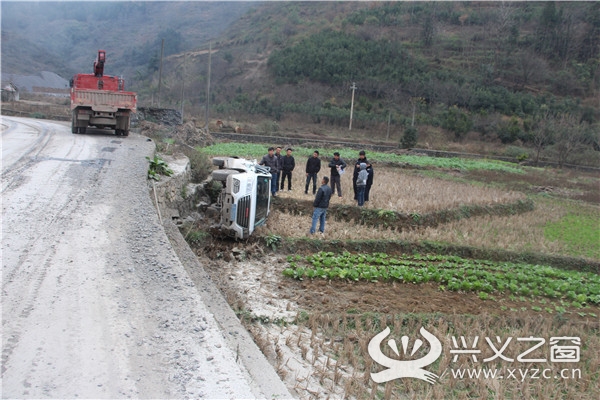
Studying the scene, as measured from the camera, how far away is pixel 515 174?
103ft

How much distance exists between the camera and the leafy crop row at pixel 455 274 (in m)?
9.31

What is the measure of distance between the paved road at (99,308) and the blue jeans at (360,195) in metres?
6.98

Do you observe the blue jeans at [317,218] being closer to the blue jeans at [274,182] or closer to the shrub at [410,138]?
the blue jeans at [274,182]

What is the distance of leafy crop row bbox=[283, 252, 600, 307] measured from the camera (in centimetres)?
931

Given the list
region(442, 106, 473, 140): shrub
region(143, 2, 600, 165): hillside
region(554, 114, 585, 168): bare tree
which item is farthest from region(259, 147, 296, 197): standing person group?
region(442, 106, 473, 140): shrub

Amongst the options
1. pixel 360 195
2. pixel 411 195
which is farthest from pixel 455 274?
pixel 411 195

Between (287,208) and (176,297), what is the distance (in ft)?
29.1

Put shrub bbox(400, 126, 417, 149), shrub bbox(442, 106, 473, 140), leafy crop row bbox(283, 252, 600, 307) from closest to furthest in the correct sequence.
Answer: leafy crop row bbox(283, 252, 600, 307) → shrub bbox(400, 126, 417, 149) → shrub bbox(442, 106, 473, 140)

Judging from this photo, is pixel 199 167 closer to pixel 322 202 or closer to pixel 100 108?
pixel 100 108

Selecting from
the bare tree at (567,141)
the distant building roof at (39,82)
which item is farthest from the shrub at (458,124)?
the distant building roof at (39,82)

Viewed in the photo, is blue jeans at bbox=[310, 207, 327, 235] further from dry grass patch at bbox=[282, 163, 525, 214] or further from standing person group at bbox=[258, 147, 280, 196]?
standing person group at bbox=[258, 147, 280, 196]

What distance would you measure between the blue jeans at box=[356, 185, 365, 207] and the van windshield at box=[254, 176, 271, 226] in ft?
11.5

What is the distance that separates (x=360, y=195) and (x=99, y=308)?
10.1m

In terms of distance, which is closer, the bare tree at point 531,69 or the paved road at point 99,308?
the paved road at point 99,308
